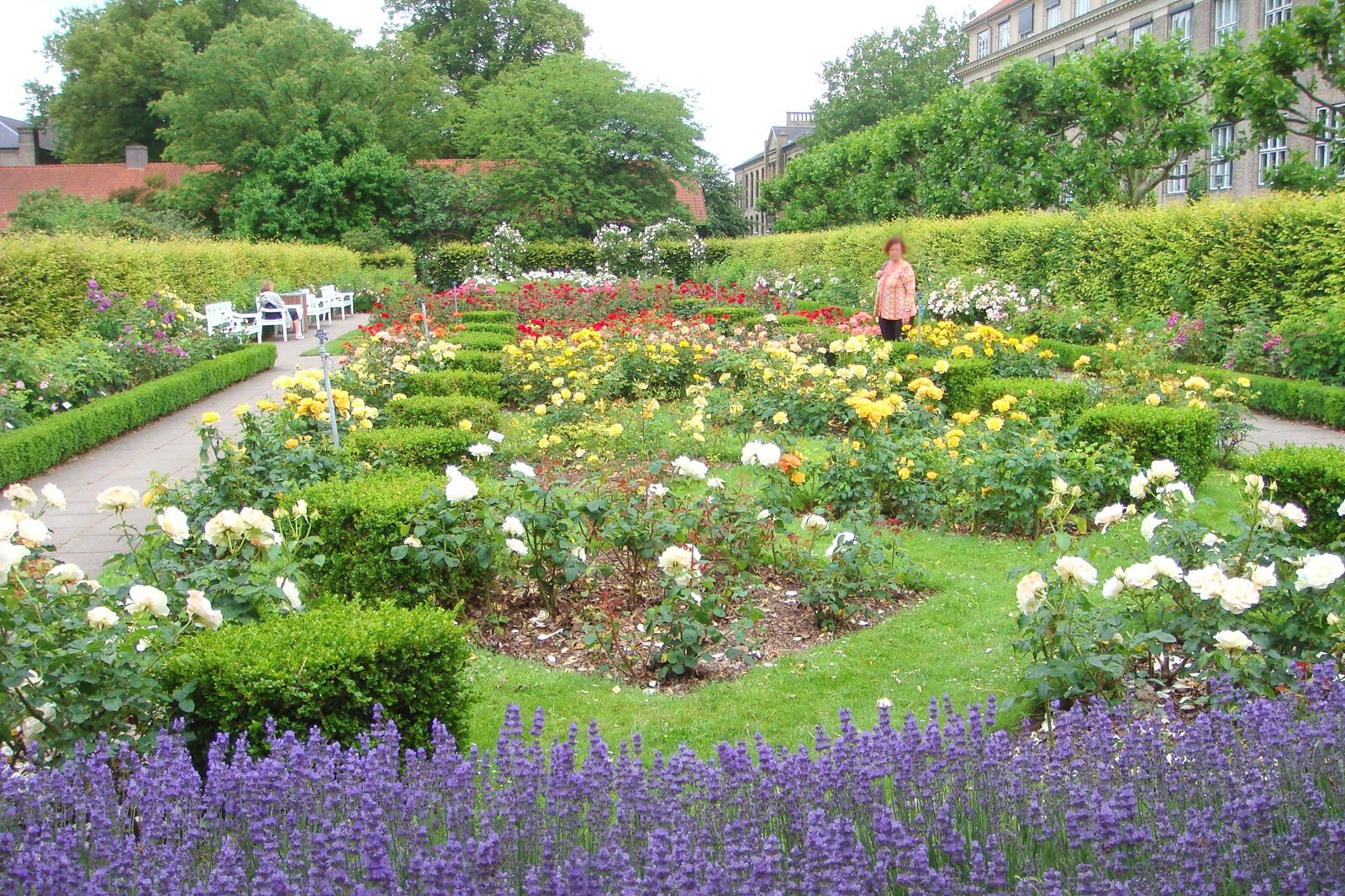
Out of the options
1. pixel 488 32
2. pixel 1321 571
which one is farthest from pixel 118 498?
pixel 488 32

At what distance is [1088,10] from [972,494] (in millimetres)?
38406

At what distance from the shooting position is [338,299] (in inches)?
936

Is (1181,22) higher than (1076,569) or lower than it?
higher

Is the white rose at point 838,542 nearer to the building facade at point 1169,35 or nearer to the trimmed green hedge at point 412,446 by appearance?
the trimmed green hedge at point 412,446

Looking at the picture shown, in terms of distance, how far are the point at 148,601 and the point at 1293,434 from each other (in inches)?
390

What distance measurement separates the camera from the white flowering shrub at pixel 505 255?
90.5 ft

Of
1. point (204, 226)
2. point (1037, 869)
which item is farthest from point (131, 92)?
point (1037, 869)

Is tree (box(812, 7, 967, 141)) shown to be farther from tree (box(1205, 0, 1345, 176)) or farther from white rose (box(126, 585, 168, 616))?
white rose (box(126, 585, 168, 616))

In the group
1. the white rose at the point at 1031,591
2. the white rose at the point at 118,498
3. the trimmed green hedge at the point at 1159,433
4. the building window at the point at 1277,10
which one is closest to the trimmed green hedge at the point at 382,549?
the white rose at the point at 118,498

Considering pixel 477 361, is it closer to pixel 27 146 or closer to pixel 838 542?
pixel 838 542

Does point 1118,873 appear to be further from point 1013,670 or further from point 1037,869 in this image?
point 1013,670

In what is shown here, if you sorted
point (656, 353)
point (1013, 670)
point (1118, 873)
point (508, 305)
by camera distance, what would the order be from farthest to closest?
point (508, 305), point (656, 353), point (1013, 670), point (1118, 873)

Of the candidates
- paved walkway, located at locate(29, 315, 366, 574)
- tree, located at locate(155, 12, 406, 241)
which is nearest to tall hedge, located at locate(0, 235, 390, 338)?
paved walkway, located at locate(29, 315, 366, 574)

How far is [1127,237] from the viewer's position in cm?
1542
